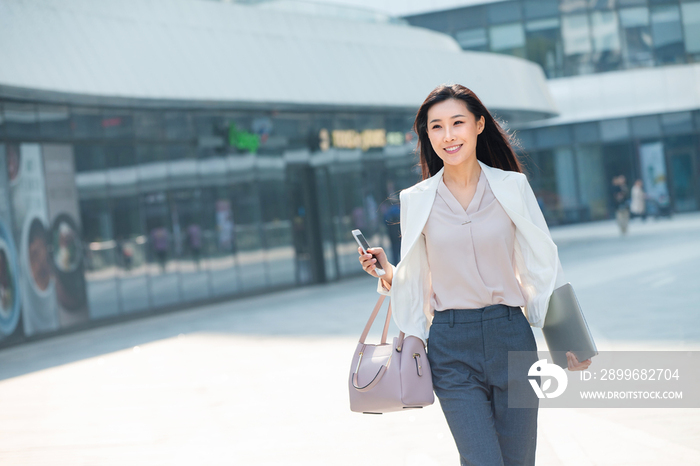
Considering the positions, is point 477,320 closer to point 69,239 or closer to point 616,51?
point 69,239

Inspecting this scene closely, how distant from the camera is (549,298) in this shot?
3068mm

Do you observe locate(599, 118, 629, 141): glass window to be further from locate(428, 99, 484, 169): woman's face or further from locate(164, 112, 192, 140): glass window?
locate(428, 99, 484, 169): woman's face

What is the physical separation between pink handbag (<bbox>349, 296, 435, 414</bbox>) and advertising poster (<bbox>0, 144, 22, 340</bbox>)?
10.4m

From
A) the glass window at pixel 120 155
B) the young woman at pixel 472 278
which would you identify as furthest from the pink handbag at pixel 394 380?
the glass window at pixel 120 155

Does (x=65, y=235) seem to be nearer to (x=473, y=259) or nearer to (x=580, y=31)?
(x=473, y=259)

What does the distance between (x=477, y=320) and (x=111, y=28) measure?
11490 mm

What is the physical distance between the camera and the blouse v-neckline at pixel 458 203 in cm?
311

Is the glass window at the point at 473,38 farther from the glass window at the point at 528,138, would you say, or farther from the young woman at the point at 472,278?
the young woman at the point at 472,278

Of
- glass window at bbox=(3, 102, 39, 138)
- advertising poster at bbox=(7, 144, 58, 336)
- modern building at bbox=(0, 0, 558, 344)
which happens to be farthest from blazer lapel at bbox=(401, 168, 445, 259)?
glass window at bbox=(3, 102, 39, 138)

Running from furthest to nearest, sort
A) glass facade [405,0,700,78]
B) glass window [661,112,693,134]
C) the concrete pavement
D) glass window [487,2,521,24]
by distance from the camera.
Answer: glass window [487,2,521,24], glass facade [405,0,700,78], glass window [661,112,693,134], the concrete pavement

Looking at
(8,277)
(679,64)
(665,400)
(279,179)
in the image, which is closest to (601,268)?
(279,179)

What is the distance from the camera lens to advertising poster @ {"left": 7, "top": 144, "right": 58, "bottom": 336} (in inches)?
485

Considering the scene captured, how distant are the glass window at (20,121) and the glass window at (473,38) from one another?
2359 cm

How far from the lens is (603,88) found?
3148cm
